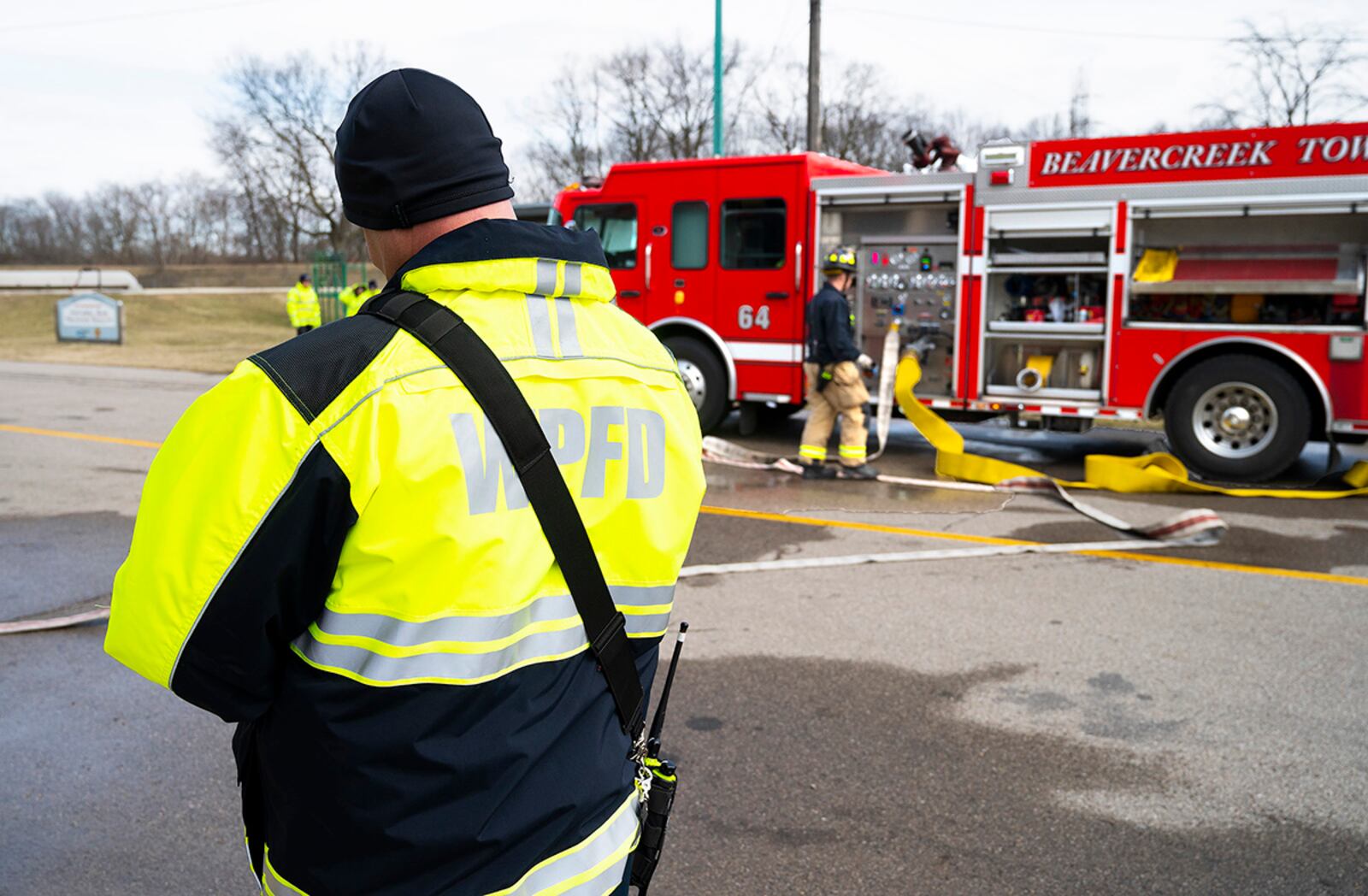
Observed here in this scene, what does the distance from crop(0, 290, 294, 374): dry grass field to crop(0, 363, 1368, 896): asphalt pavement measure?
15.5 m

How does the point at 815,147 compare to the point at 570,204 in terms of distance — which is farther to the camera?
the point at 815,147

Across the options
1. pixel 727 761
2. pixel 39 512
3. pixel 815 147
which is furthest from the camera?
pixel 815 147

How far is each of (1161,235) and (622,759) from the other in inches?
367

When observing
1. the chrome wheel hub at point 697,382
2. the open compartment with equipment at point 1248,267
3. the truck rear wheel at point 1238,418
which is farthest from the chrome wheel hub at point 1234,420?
the chrome wheel hub at point 697,382

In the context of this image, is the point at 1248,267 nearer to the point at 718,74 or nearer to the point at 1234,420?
the point at 1234,420

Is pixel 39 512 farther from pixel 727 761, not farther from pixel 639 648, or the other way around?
pixel 639 648

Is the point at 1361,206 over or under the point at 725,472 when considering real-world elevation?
over

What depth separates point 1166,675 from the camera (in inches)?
195

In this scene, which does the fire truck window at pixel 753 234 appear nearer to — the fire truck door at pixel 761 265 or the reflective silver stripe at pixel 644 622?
the fire truck door at pixel 761 265

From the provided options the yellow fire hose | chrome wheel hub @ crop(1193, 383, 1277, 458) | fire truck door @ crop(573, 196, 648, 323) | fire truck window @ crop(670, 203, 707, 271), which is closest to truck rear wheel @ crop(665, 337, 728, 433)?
fire truck door @ crop(573, 196, 648, 323)

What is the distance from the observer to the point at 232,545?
4.82 ft

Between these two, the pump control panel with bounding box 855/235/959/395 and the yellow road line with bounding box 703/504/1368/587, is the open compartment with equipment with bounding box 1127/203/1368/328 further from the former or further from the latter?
the yellow road line with bounding box 703/504/1368/587

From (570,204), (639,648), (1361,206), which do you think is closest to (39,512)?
(570,204)

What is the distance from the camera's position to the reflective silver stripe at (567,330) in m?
1.65
